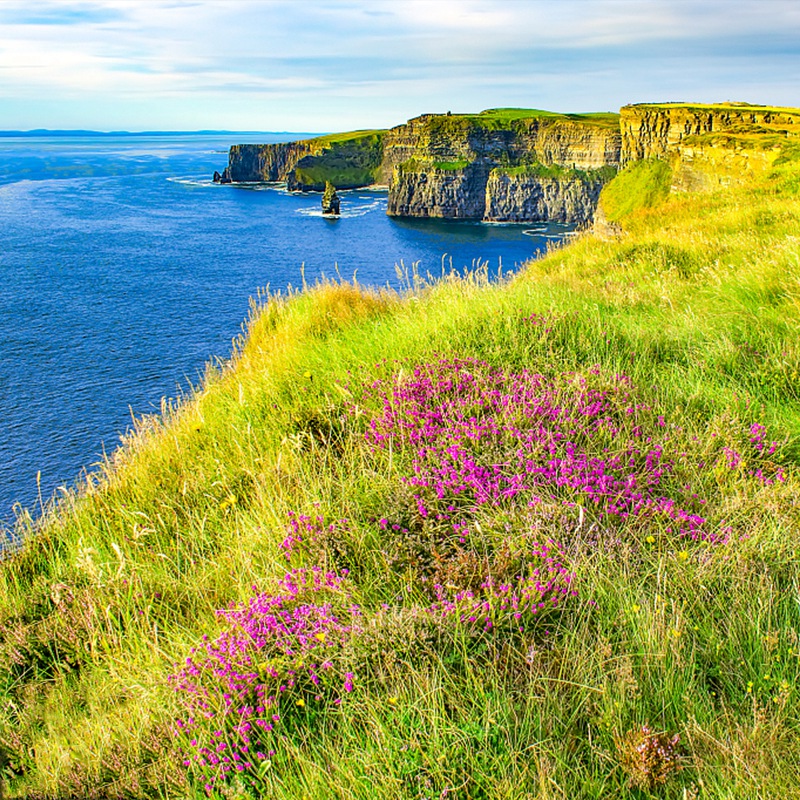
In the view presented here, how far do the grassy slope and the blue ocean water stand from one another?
305 cm

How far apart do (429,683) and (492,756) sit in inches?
16.7

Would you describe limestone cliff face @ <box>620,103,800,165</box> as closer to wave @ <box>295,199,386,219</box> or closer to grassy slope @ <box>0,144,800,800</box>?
wave @ <box>295,199,386,219</box>

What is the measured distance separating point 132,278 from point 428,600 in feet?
203

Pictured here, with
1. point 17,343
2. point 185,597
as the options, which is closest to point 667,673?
point 185,597

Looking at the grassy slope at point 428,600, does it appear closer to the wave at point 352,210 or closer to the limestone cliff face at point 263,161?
the wave at point 352,210

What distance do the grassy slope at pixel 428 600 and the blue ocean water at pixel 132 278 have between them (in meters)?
3.05

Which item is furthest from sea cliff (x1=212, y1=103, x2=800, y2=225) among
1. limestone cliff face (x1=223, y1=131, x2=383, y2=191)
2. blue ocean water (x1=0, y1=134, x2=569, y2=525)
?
blue ocean water (x1=0, y1=134, x2=569, y2=525)

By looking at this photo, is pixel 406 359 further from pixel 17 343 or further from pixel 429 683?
pixel 17 343

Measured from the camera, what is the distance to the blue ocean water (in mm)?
28953

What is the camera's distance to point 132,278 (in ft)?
192

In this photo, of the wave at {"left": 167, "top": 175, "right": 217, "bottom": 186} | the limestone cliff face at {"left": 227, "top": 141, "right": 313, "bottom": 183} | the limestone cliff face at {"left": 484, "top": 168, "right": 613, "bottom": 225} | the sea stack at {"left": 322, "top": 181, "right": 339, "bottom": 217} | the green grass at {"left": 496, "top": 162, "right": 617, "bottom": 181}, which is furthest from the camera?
the limestone cliff face at {"left": 227, "top": 141, "right": 313, "bottom": 183}

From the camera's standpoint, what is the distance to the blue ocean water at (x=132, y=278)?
1140 inches

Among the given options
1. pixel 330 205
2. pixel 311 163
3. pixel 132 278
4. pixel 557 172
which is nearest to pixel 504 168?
pixel 557 172

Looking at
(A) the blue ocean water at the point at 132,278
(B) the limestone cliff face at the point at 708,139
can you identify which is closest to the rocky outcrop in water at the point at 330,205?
(A) the blue ocean water at the point at 132,278
